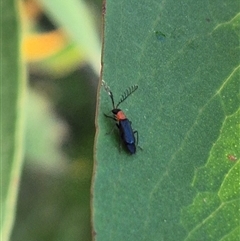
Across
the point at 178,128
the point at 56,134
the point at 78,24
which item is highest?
the point at 178,128

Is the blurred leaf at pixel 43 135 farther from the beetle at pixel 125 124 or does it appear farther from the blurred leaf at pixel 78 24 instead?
the beetle at pixel 125 124

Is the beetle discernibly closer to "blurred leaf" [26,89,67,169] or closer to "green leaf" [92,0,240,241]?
"green leaf" [92,0,240,241]

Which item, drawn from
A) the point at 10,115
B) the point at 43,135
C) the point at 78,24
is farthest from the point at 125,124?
the point at 43,135

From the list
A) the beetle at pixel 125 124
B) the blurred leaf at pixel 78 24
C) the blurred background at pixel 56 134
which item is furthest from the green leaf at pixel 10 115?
the blurred background at pixel 56 134

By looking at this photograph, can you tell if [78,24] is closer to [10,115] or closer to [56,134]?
[56,134]

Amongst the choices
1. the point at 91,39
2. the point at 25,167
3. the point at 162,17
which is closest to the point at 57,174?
the point at 25,167

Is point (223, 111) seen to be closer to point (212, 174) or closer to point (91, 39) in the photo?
point (212, 174)

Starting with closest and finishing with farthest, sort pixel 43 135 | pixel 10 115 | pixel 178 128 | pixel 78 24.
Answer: pixel 178 128 < pixel 10 115 < pixel 78 24 < pixel 43 135
